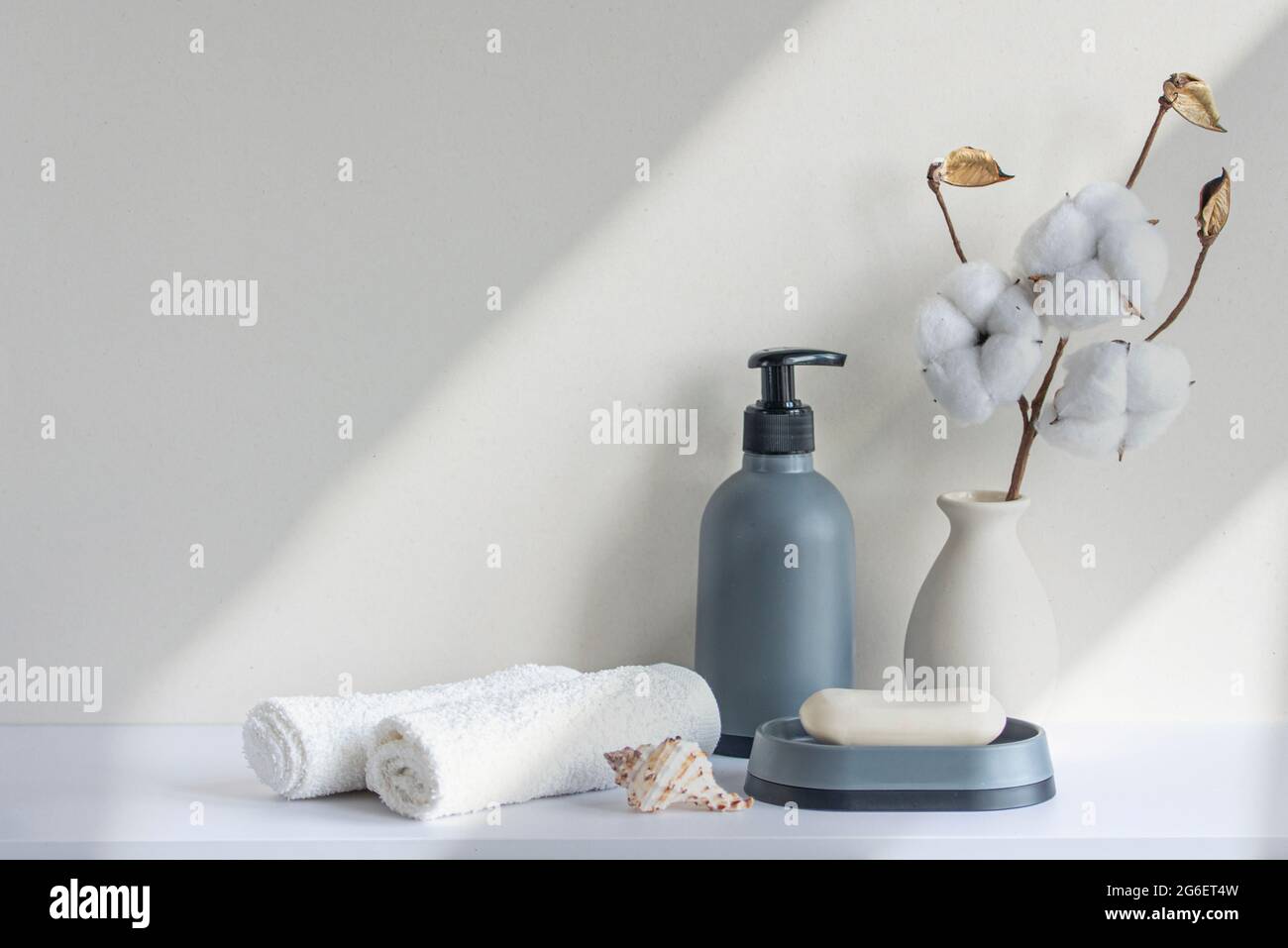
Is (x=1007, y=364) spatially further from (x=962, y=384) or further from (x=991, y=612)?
(x=991, y=612)

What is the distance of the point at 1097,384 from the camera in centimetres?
87

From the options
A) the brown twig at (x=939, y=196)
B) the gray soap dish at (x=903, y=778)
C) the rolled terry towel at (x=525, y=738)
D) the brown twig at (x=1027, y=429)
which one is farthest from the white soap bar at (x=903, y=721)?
the brown twig at (x=939, y=196)

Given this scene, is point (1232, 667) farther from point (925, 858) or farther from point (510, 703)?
point (510, 703)

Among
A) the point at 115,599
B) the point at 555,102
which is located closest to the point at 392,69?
the point at 555,102

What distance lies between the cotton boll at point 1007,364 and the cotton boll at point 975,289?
0.8 inches

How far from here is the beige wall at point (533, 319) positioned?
95 centimetres

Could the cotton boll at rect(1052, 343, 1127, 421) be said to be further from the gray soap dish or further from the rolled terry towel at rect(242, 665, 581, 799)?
the rolled terry towel at rect(242, 665, 581, 799)

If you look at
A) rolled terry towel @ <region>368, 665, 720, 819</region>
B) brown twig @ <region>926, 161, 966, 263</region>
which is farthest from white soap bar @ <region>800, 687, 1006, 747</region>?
brown twig @ <region>926, 161, 966, 263</region>

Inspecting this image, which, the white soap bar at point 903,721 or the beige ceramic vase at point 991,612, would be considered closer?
the white soap bar at point 903,721

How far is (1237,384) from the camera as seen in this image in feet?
3.22

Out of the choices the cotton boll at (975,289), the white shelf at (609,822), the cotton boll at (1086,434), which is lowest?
the white shelf at (609,822)

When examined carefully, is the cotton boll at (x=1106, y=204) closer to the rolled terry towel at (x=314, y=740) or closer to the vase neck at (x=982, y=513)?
the vase neck at (x=982, y=513)

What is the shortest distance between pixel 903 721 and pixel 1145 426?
0.29 m

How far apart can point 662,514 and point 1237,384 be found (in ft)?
1.44
